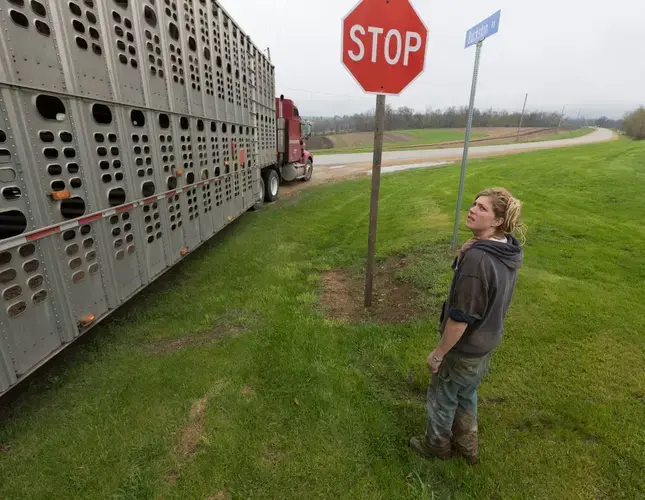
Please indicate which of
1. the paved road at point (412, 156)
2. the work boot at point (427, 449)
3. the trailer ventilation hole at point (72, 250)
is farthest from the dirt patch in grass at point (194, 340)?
the paved road at point (412, 156)

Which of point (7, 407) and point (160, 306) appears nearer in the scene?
point (7, 407)

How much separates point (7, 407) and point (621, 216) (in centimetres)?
992

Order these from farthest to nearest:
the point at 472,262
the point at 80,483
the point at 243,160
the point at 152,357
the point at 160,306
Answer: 1. the point at 243,160
2. the point at 160,306
3. the point at 152,357
4. the point at 80,483
5. the point at 472,262

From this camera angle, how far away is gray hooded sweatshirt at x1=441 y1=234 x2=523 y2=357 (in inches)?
72.1

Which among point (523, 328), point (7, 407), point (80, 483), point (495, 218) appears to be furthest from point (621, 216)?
point (7, 407)

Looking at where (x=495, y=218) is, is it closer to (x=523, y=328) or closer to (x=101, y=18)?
(x=523, y=328)

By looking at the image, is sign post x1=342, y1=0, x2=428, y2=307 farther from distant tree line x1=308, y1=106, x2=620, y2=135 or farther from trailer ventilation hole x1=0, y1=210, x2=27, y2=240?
distant tree line x1=308, y1=106, x2=620, y2=135

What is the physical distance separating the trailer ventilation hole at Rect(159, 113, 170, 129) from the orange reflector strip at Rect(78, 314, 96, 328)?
2.36 m

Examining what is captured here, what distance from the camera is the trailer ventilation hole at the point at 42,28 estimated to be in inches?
99.2

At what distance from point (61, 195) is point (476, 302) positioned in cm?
307

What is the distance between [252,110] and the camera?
326 inches

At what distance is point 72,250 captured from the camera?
9.57 ft

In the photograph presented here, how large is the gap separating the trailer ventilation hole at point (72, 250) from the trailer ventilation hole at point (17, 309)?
519 mm

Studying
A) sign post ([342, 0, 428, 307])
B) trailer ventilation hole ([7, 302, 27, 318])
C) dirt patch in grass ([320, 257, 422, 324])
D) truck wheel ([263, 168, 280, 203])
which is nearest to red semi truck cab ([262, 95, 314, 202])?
truck wheel ([263, 168, 280, 203])
